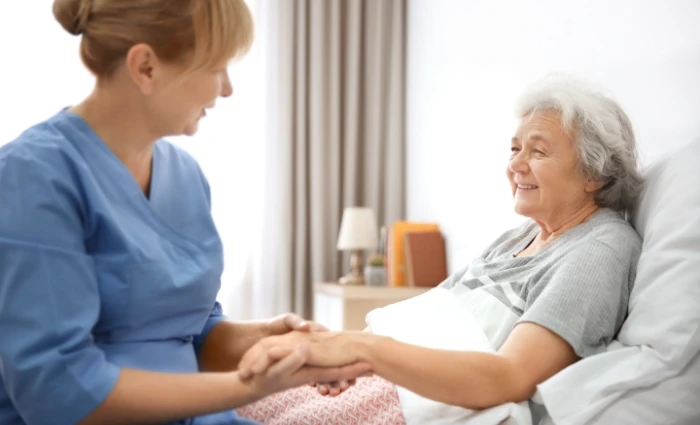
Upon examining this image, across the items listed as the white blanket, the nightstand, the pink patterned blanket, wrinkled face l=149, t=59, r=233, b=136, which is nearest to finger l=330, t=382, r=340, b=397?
the pink patterned blanket

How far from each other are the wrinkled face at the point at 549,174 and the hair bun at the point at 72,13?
1.00 m

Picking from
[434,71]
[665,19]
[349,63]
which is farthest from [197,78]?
[349,63]

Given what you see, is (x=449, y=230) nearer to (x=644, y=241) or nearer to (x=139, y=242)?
(x=644, y=241)

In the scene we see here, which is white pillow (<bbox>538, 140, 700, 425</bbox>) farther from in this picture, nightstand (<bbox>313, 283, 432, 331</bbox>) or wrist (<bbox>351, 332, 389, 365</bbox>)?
nightstand (<bbox>313, 283, 432, 331</bbox>)

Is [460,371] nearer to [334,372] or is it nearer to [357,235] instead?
[334,372]

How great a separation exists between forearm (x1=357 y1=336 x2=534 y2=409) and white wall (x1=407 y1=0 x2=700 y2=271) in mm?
814

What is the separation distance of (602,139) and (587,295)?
0.43m

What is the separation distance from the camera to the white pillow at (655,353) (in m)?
1.30

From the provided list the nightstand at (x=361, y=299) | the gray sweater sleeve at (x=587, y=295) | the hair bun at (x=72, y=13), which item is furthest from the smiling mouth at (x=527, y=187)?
the nightstand at (x=361, y=299)

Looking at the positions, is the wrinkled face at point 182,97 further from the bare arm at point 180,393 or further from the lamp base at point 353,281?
the lamp base at point 353,281

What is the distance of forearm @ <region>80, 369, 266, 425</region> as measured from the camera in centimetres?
114

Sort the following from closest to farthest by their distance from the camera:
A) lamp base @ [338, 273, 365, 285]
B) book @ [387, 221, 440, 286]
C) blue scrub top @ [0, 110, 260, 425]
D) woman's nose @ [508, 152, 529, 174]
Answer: blue scrub top @ [0, 110, 260, 425], woman's nose @ [508, 152, 529, 174], book @ [387, 221, 440, 286], lamp base @ [338, 273, 365, 285]

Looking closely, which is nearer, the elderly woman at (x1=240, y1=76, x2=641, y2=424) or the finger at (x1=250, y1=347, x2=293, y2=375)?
the finger at (x1=250, y1=347, x2=293, y2=375)

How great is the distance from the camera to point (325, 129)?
4496mm
